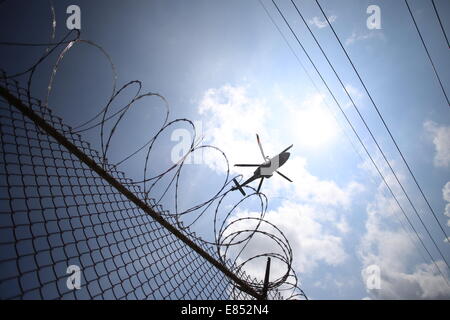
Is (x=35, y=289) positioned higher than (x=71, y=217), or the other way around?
(x=71, y=217)

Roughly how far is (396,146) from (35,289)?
8.57 m

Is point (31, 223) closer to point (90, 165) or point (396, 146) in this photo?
point (90, 165)
